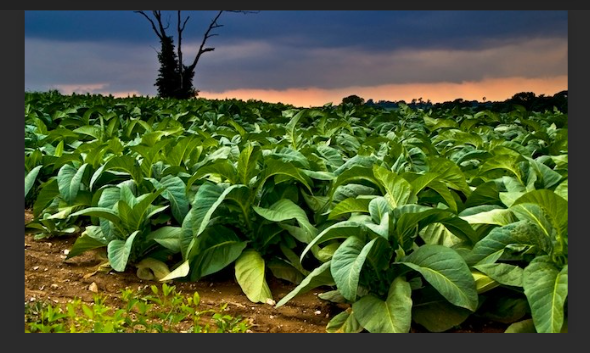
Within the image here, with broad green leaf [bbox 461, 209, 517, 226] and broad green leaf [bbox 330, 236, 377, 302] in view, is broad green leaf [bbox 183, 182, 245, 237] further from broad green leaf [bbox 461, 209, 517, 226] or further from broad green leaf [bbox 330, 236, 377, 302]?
broad green leaf [bbox 461, 209, 517, 226]

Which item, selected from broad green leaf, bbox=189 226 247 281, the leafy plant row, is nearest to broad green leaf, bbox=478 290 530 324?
the leafy plant row

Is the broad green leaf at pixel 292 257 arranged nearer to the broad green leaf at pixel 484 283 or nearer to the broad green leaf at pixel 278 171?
the broad green leaf at pixel 278 171

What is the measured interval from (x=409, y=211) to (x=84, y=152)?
2.56 metres

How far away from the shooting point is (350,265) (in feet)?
6.31

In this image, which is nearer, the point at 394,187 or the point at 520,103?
the point at 394,187

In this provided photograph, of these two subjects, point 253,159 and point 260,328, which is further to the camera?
point 253,159

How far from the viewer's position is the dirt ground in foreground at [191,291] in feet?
7.26

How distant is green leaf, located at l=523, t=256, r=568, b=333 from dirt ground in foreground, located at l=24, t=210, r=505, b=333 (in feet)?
0.94

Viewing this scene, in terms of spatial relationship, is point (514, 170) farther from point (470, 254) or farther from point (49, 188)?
point (49, 188)

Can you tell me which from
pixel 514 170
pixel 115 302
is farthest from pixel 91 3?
pixel 514 170

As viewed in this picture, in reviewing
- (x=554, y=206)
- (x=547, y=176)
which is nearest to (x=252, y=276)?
(x=554, y=206)

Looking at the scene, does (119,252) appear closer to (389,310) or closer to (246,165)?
(246,165)

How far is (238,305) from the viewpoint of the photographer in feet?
7.75

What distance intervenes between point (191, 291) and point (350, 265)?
3.01 feet
